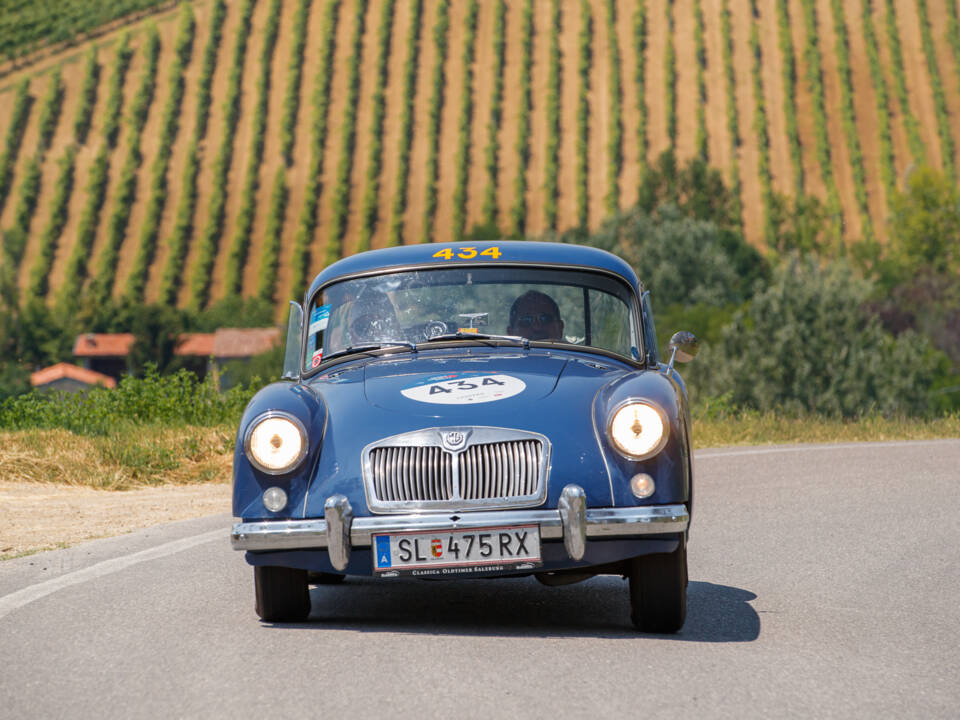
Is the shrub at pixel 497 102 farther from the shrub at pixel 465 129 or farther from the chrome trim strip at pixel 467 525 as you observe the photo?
the chrome trim strip at pixel 467 525

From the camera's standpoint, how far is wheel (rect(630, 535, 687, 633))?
5.53 m

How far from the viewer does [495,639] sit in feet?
17.9

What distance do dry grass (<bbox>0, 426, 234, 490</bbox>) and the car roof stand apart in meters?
5.32

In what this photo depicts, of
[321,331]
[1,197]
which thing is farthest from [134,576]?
[1,197]

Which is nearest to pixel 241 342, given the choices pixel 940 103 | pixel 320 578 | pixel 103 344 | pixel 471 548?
pixel 103 344

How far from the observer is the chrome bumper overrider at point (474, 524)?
17.3 feet

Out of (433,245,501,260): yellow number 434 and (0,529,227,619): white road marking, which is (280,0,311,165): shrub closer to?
(0,529,227,619): white road marking

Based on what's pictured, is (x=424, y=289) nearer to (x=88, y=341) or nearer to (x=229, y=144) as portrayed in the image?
(x=88, y=341)

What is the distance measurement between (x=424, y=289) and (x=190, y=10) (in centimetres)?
10087

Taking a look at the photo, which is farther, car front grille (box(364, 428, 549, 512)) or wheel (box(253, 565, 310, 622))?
wheel (box(253, 565, 310, 622))

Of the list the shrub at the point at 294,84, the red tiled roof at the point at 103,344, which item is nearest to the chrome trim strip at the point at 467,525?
the red tiled roof at the point at 103,344

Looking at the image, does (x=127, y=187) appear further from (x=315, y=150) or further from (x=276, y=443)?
(x=276, y=443)

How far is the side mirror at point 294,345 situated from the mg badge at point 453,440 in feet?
5.81

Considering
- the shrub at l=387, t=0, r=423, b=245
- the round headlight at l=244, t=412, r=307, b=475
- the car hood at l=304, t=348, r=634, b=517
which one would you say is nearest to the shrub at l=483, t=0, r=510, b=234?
the shrub at l=387, t=0, r=423, b=245
